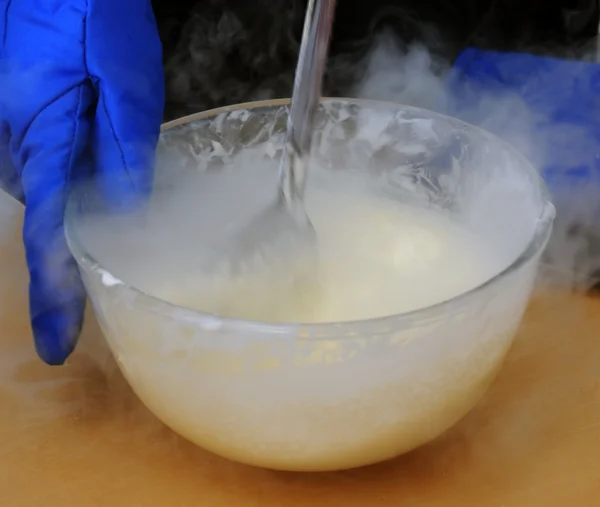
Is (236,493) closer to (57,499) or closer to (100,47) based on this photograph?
(57,499)

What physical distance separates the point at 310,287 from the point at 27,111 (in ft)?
0.72

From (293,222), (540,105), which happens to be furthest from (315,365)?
(540,105)

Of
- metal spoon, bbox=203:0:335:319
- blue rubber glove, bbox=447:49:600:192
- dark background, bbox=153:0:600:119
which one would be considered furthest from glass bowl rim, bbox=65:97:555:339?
dark background, bbox=153:0:600:119

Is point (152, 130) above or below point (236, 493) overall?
above

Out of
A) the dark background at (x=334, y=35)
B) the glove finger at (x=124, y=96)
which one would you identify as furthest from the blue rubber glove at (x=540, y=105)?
the glove finger at (x=124, y=96)

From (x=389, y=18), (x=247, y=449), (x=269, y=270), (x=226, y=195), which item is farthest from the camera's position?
(x=389, y=18)

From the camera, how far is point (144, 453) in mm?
466

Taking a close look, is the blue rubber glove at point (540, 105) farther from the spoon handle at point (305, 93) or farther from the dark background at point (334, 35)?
the spoon handle at point (305, 93)

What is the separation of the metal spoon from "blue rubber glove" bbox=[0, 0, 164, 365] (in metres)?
0.08

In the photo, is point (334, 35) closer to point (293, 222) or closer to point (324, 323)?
point (293, 222)

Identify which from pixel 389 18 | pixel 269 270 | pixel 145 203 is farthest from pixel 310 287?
pixel 389 18

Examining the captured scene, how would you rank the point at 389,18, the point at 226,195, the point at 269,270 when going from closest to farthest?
the point at 269,270
the point at 226,195
the point at 389,18

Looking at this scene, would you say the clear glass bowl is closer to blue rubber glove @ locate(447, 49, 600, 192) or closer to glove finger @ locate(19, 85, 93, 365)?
glove finger @ locate(19, 85, 93, 365)

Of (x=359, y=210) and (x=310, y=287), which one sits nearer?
(x=310, y=287)
